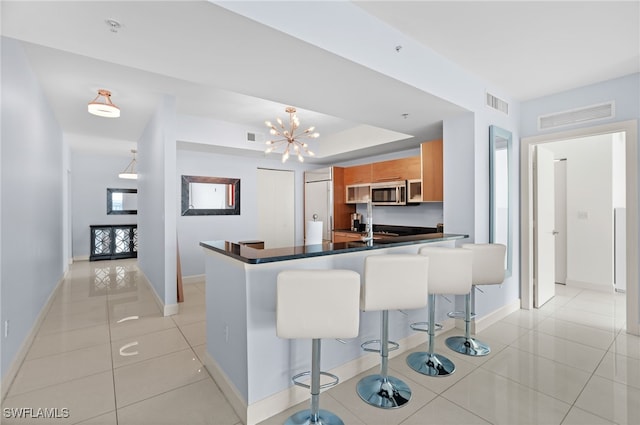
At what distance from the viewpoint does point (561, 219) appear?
5.16 m

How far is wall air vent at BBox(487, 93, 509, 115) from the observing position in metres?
3.48

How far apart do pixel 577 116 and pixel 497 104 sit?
93 cm

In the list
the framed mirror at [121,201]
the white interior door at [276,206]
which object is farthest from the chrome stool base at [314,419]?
the framed mirror at [121,201]

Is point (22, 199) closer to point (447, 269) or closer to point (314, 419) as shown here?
point (314, 419)

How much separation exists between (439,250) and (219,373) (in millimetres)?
1989

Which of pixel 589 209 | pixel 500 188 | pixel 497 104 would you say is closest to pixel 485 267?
pixel 500 188

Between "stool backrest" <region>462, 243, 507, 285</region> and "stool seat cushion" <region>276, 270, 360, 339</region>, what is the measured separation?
70.8 inches

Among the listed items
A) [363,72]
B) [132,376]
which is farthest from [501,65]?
[132,376]

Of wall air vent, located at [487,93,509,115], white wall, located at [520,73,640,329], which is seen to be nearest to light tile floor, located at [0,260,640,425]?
white wall, located at [520,73,640,329]

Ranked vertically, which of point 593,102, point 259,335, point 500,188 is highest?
point 593,102

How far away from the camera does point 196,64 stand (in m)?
2.20

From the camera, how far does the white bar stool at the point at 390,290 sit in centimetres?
199

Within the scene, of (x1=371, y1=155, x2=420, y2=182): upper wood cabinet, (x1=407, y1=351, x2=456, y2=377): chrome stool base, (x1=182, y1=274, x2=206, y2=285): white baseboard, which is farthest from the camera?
(x1=182, y1=274, x2=206, y2=285): white baseboard

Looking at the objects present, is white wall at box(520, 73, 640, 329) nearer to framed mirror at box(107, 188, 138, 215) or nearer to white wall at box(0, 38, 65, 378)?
white wall at box(0, 38, 65, 378)
